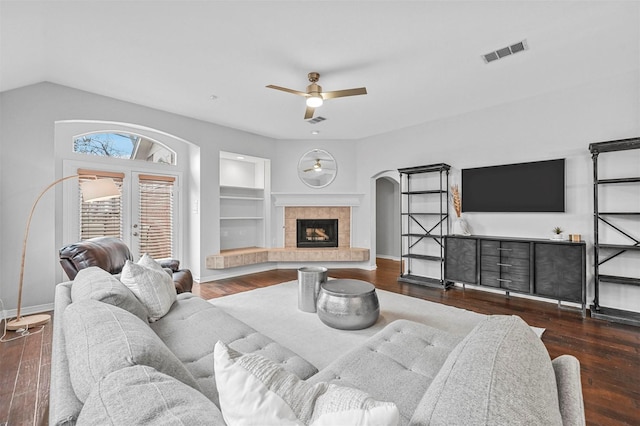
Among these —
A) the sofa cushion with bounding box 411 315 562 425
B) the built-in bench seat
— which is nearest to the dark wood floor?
the built-in bench seat

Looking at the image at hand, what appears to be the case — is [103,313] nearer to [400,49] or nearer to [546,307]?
[400,49]

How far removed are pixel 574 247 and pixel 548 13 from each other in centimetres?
260

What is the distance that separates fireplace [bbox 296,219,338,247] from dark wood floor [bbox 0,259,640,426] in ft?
7.66

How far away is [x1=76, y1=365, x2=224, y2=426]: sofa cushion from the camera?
0.68 meters

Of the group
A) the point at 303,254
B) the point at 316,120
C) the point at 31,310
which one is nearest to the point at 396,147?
the point at 316,120

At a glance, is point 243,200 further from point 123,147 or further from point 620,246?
point 620,246

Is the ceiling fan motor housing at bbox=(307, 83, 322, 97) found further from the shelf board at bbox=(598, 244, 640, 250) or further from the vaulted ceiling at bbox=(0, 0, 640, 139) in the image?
the shelf board at bbox=(598, 244, 640, 250)

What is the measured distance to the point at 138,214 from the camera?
4891mm

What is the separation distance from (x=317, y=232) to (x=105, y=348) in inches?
225

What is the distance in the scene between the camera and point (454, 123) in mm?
A: 4930

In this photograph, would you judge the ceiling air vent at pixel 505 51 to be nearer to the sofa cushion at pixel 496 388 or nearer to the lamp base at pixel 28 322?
the sofa cushion at pixel 496 388

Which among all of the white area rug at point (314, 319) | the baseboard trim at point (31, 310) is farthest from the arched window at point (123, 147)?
the white area rug at point (314, 319)

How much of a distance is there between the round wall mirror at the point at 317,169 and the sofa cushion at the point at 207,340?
14.7ft

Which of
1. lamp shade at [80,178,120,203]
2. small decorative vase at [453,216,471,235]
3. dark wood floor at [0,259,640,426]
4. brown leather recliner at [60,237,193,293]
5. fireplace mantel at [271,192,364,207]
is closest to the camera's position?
dark wood floor at [0,259,640,426]
